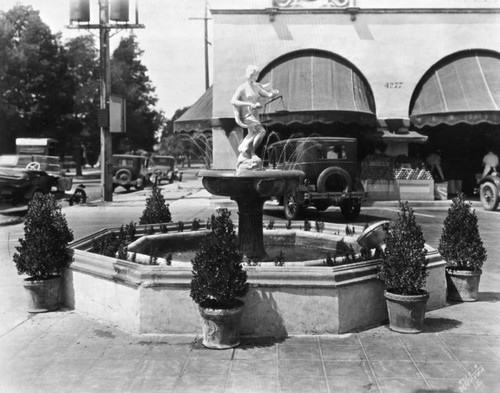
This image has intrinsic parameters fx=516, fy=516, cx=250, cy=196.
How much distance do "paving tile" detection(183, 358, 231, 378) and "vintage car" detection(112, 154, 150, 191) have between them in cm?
2693

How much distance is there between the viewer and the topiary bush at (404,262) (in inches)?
221

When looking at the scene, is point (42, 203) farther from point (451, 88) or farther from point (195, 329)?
point (451, 88)

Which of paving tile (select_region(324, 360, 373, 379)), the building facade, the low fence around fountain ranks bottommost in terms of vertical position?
paving tile (select_region(324, 360, 373, 379))

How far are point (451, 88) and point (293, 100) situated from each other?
21.5 ft

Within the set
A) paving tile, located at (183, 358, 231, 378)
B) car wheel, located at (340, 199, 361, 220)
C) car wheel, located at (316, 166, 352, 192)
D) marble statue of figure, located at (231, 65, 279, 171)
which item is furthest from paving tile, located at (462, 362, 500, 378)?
car wheel, located at (340, 199, 361, 220)

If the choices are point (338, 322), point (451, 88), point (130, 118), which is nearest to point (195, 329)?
point (338, 322)

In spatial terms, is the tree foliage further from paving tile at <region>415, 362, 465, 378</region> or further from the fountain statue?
paving tile at <region>415, 362, 465, 378</region>

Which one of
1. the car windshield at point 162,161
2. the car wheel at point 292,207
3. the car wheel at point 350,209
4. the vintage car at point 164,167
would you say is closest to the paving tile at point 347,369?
the car wheel at point 292,207

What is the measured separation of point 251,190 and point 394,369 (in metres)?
3.04

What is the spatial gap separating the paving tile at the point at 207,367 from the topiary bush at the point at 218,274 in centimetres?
59

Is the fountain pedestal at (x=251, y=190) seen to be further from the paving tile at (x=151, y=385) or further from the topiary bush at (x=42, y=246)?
the paving tile at (x=151, y=385)

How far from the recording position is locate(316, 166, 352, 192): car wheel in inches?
596

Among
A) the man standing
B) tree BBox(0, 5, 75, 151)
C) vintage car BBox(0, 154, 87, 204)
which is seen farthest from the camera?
tree BBox(0, 5, 75, 151)

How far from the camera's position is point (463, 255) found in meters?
6.95
